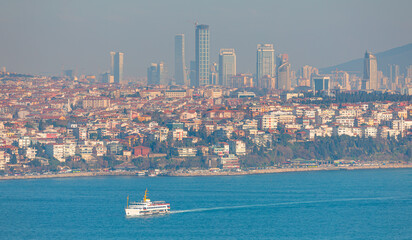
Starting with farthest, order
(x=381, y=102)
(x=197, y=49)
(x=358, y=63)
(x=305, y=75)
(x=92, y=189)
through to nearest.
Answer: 1. (x=358, y=63)
2. (x=305, y=75)
3. (x=197, y=49)
4. (x=381, y=102)
5. (x=92, y=189)

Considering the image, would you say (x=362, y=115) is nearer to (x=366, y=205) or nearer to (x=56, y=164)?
(x=56, y=164)

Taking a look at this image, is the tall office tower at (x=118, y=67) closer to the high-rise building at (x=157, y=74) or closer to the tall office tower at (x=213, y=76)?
the high-rise building at (x=157, y=74)

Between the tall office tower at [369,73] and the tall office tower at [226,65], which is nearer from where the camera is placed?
the tall office tower at [369,73]

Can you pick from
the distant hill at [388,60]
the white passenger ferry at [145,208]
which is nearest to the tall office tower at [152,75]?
the distant hill at [388,60]

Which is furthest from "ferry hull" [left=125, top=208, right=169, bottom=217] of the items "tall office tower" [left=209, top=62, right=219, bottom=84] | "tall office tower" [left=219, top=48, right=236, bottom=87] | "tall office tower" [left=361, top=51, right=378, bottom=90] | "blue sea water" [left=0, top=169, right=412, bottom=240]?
"tall office tower" [left=209, top=62, right=219, bottom=84]

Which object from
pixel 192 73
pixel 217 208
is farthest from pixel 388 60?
pixel 217 208

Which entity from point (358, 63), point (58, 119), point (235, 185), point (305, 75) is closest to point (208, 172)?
point (235, 185)

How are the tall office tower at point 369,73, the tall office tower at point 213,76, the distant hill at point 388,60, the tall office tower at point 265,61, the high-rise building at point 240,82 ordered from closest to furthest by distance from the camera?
the tall office tower at point 369,73 < the high-rise building at point 240,82 < the tall office tower at point 265,61 < the tall office tower at point 213,76 < the distant hill at point 388,60
